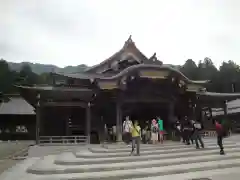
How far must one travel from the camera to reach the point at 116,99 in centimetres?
1950

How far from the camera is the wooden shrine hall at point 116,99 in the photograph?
742 inches

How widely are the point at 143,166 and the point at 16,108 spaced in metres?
26.4

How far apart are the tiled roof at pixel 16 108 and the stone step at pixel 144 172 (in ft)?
80.5

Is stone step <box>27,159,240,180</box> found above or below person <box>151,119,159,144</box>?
below

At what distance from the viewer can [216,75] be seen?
7006 cm

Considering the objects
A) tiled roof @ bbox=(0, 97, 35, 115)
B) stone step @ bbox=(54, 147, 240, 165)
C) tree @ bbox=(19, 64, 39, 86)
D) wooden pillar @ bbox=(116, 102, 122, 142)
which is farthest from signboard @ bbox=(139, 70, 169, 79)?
tree @ bbox=(19, 64, 39, 86)

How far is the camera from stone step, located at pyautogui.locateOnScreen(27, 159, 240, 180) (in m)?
9.82

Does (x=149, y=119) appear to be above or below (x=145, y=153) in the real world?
above

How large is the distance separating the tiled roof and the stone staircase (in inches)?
830

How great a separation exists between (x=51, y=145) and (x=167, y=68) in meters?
9.16

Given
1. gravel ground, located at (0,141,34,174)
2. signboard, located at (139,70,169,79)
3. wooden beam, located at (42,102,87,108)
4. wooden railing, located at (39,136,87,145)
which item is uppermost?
signboard, located at (139,70,169,79)

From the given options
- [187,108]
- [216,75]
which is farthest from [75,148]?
[216,75]

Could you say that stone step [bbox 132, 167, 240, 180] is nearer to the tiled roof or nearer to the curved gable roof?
the curved gable roof

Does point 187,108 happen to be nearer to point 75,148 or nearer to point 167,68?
point 167,68
